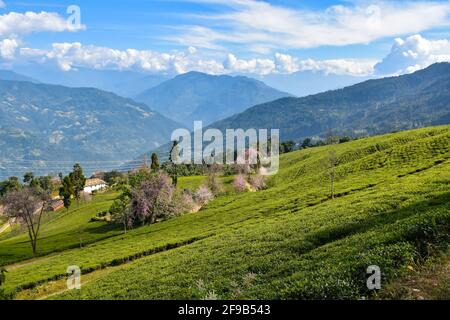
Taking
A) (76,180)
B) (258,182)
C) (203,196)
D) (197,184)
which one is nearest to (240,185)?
(258,182)

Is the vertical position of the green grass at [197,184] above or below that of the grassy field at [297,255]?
below

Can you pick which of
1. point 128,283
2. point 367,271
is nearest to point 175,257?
point 128,283

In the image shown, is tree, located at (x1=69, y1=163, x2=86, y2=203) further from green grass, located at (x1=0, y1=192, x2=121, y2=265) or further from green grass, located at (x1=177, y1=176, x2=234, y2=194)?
green grass, located at (x1=177, y1=176, x2=234, y2=194)

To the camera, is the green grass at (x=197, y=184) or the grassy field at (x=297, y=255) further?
the green grass at (x=197, y=184)

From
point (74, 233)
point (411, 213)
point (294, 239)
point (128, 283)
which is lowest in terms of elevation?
point (74, 233)

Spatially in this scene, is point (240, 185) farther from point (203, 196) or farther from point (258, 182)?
point (203, 196)

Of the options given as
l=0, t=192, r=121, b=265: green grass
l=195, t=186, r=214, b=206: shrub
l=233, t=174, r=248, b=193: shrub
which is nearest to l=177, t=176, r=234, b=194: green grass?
l=233, t=174, r=248, b=193: shrub

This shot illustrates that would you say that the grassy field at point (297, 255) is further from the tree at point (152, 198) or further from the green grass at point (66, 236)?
the tree at point (152, 198)

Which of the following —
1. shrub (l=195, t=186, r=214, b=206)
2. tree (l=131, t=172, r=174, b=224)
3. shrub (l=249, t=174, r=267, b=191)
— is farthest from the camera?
shrub (l=249, t=174, r=267, b=191)

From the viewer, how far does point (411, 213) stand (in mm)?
28844

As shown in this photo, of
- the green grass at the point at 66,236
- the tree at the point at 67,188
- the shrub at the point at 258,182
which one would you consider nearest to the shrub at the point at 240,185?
the shrub at the point at 258,182
